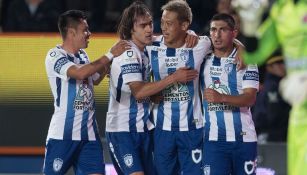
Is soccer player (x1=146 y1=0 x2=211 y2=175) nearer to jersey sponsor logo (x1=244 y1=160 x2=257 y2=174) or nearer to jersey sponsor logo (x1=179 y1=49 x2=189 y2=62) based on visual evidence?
jersey sponsor logo (x1=179 y1=49 x2=189 y2=62)

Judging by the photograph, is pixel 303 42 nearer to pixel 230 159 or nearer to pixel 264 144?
pixel 230 159

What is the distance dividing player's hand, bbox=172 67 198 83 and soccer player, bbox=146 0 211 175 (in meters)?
0.13

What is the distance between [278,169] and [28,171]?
2.75 metres

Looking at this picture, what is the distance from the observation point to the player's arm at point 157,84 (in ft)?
28.9

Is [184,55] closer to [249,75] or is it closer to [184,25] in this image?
[184,25]

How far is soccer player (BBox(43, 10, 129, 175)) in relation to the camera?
8992 millimetres

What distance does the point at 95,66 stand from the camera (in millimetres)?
8852

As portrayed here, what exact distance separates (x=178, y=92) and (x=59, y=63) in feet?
3.33

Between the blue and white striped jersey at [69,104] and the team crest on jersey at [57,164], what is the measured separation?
185 mm

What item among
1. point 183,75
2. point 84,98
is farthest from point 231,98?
point 84,98

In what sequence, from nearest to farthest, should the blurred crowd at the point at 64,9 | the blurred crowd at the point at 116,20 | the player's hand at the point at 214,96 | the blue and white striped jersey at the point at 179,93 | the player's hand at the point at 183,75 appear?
the player's hand at the point at 214,96 → the player's hand at the point at 183,75 → the blue and white striped jersey at the point at 179,93 → the blurred crowd at the point at 116,20 → the blurred crowd at the point at 64,9

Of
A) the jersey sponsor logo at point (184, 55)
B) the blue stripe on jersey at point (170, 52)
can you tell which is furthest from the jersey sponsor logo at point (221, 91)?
the blue stripe on jersey at point (170, 52)

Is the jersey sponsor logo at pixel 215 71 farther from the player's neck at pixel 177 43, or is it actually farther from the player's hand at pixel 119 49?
the player's hand at pixel 119 49

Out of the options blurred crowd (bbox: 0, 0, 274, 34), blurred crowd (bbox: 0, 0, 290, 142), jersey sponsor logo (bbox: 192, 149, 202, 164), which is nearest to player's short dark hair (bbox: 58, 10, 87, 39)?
jersey sponsor logo (bbox: 192, 149, 202, 164)
